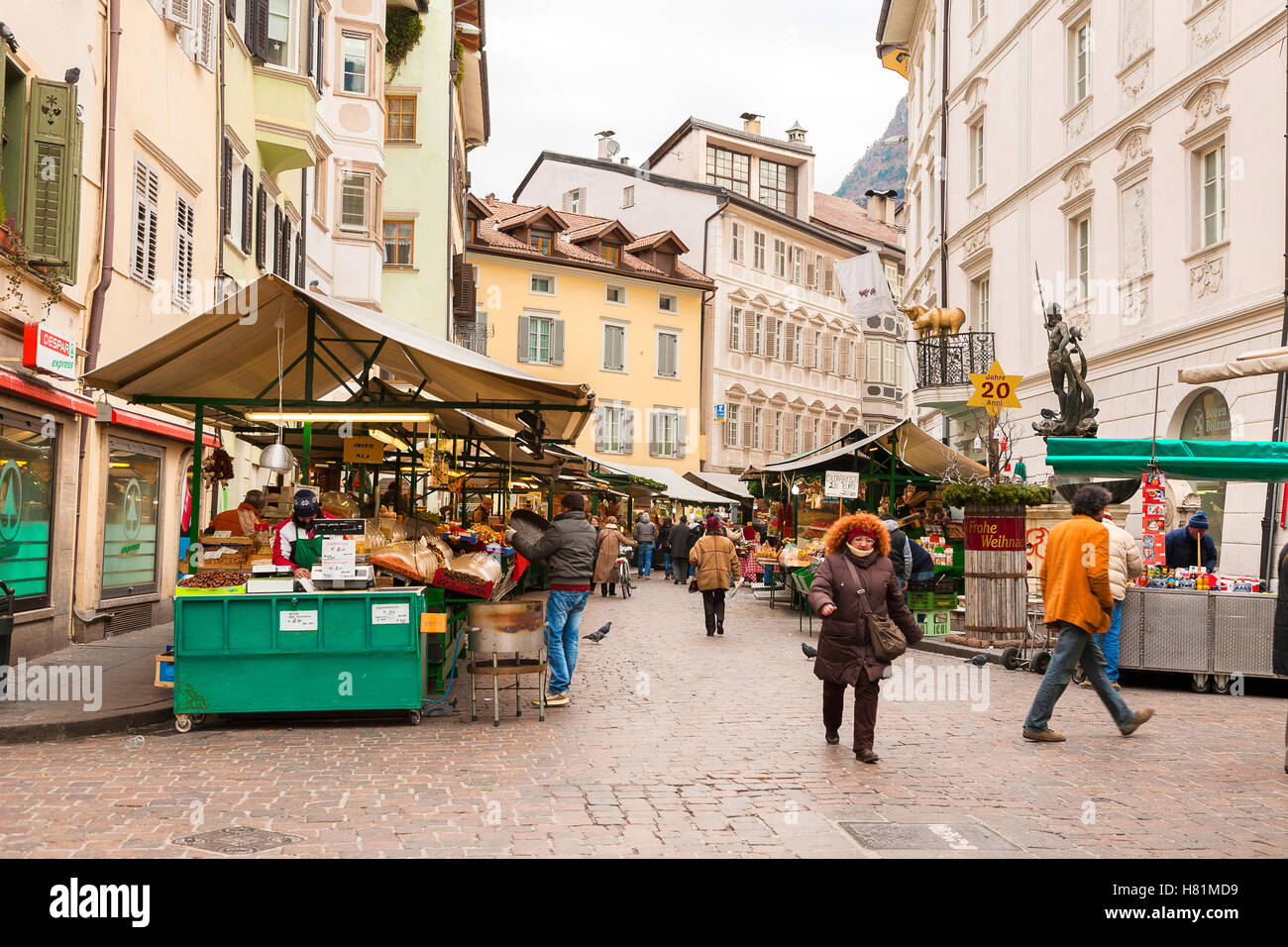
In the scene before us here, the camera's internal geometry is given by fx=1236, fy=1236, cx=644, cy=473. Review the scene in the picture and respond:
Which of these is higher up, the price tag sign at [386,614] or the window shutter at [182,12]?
the window shutter at [182,12]

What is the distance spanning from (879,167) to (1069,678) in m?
167

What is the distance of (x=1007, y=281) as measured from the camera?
26438 mm

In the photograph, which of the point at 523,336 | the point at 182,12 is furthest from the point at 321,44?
the point at 523,336

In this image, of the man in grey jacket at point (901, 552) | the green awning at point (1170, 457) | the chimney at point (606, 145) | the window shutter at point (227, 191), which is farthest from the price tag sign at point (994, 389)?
the chimney at point (606, 145)

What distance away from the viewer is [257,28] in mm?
19984

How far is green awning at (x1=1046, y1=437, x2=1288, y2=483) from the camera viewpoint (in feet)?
40.9

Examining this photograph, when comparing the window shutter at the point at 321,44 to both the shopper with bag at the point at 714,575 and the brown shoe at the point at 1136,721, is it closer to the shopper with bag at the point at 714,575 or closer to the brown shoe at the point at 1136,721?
the shopper with bag at the point at 714,575

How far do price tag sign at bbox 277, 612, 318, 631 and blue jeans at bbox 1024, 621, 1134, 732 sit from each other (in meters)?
5.49

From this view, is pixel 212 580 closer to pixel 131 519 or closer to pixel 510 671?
pixel 510 671

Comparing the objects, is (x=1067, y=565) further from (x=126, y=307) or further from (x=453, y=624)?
(x=126, y=307)

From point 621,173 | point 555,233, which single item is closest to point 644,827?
point 555,233

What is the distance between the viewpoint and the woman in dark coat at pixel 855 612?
861 centimetres

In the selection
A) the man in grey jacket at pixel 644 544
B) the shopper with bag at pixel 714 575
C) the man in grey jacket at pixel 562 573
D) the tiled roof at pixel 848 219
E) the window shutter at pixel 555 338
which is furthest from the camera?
the tiled roof at pixel 848 219

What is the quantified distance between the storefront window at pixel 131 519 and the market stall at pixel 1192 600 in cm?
1106
